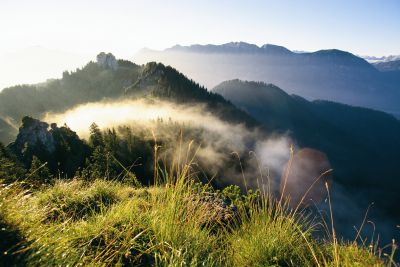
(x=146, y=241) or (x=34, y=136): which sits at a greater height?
(x=146, y=241)

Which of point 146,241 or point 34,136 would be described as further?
point 34,136

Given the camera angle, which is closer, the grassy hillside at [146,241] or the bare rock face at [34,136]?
the grassy hillside at [146,241]

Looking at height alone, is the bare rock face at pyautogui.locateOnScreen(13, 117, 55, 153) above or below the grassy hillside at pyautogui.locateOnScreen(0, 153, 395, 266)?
below

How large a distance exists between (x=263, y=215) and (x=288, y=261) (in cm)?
93

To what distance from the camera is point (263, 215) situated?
5797 mm

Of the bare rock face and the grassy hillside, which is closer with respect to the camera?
the grassy hillside

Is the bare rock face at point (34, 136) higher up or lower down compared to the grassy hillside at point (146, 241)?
lower down

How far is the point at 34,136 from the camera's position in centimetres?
10250

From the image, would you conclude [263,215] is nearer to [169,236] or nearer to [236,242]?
[236,242]

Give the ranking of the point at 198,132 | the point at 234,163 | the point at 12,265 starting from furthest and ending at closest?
the point at 198,132 < the point at 234,163 < the point at 12,265

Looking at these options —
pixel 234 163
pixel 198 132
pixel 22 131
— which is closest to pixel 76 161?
pixel 22 131

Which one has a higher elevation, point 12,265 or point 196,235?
point 12,265

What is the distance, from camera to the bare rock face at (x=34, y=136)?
322 feet

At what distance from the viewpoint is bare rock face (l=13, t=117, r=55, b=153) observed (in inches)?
3868
